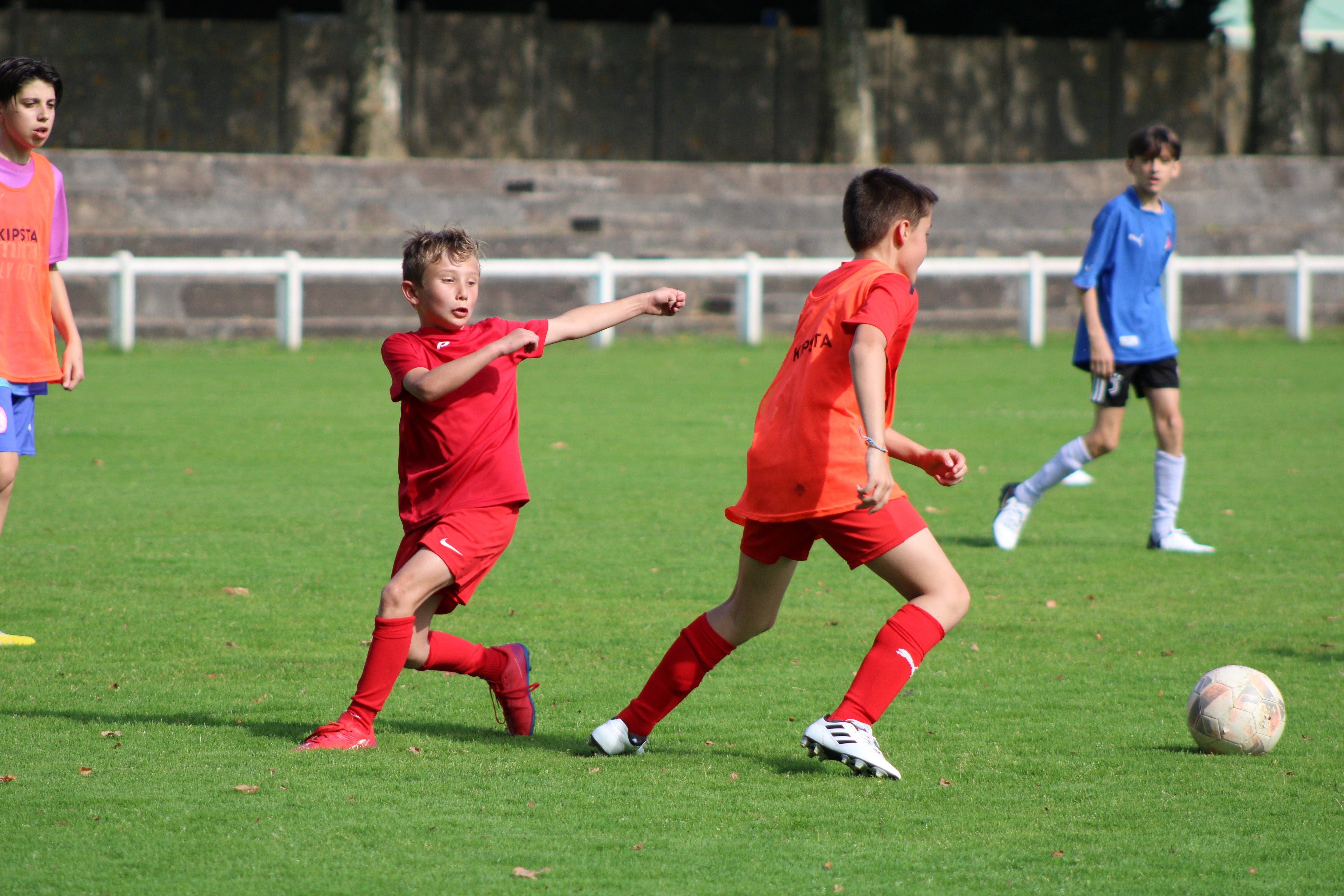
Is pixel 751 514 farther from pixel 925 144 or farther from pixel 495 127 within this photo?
pixel 925 144

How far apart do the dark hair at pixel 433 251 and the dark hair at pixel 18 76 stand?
71.1 inches

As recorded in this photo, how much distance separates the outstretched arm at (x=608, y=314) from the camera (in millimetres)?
5012

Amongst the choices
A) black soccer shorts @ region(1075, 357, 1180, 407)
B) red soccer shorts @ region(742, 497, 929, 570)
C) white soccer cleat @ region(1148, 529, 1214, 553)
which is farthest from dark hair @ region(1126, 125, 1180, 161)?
red soccer shorts @ region(742, 497, 929, 570)

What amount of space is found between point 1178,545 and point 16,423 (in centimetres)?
570

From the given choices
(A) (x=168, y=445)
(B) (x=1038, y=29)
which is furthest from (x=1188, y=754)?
(B) (x=1038, y=29)

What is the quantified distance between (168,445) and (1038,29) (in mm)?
27423

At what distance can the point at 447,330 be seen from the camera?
4.96 m

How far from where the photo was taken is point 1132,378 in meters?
8.66

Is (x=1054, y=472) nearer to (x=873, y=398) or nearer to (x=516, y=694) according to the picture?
(x=516, y=694)

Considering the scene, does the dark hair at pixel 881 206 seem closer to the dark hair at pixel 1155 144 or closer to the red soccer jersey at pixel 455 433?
the red soccer jersey at pixel 455 433

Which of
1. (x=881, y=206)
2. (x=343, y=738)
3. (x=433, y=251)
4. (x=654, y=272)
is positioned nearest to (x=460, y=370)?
(x=433, y=251)

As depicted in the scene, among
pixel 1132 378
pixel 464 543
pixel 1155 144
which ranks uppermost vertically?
pixel 1155 144

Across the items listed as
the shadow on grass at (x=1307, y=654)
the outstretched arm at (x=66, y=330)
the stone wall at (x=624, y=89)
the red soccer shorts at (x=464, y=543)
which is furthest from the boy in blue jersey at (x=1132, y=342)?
the stone wall at (x=624, y=89)

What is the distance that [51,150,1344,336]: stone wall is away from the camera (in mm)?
21734
